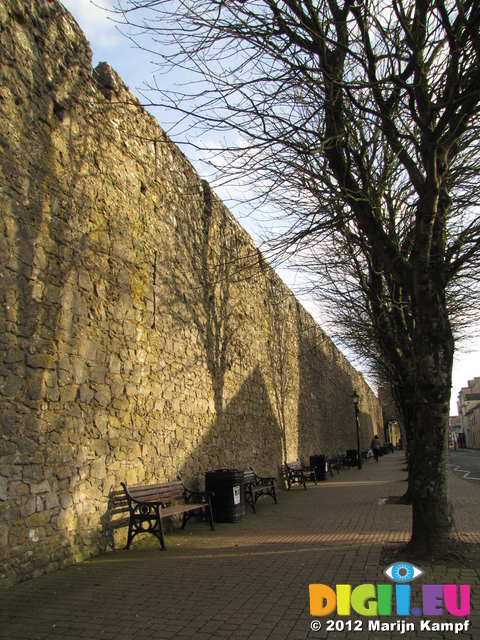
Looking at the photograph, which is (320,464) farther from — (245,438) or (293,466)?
(245,438)

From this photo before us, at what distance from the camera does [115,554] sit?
19.9ft

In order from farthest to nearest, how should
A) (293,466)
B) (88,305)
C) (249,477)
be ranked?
(293,466)
(249,477)
(88,305)

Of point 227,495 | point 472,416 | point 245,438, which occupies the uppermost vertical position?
point 472,416

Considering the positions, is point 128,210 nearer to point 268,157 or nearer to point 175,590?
point 268,157

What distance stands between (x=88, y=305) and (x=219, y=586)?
147 inches

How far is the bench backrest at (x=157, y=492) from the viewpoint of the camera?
6684 millimetres

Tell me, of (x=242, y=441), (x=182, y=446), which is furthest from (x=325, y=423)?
→ (x=182, y=446)

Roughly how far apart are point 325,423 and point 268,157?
64.0 ft

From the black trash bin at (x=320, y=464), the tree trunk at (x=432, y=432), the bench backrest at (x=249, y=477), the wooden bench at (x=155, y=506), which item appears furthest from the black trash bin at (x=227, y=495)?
the black trash bin at (x=320, y=464)

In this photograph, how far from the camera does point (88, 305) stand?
6.57 metres

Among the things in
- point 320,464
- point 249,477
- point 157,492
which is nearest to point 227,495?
point 157,492

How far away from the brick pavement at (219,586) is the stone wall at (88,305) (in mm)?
698

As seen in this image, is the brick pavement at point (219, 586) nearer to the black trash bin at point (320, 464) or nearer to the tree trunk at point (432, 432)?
the tree trunk at point (432, 432)

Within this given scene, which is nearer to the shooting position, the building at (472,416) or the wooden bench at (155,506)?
the wooden bench at (155,506)
